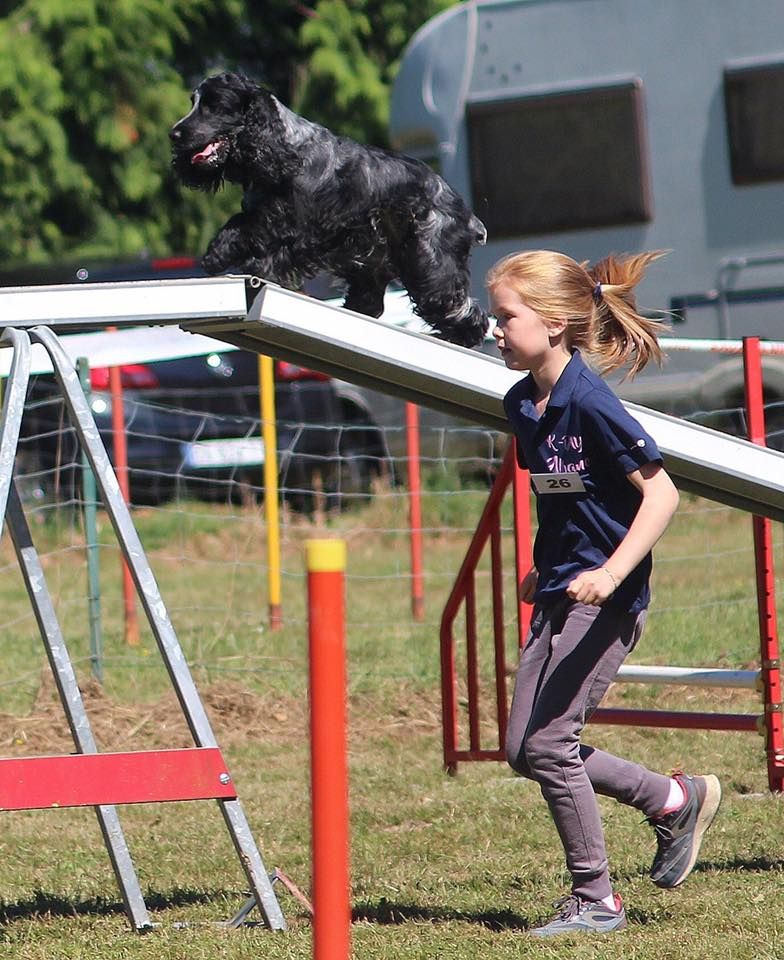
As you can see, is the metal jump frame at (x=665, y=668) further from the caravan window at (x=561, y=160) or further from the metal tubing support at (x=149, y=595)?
the caravan window at (x=561, y=160)

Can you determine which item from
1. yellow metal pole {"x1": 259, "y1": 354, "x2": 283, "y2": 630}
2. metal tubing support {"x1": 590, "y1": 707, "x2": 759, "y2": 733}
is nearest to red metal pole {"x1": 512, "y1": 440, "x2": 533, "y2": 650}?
metal tubing support {"x1": 590, "y1": 707, "x2": 759, "y2": 733}

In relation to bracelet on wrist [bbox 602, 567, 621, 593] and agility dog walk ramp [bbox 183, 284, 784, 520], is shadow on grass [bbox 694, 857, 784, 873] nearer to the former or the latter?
agility dog walk ramp [bbox 183, 284, 784, 520]

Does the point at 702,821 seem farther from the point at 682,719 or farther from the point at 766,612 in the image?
the point at 766,612

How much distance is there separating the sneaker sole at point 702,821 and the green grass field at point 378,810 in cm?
7

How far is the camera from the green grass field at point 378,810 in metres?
3.82

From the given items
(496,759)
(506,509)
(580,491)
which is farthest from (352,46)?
(580,491)

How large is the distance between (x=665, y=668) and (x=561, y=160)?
6.40 m

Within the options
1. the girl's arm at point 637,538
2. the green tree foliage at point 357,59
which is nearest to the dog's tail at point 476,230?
the girl's arm at point 637,538

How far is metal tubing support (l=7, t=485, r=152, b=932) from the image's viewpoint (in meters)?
3.94

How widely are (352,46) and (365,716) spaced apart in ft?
38.1

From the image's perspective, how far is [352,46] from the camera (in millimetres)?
16750

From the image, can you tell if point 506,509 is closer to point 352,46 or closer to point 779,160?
point 779,160

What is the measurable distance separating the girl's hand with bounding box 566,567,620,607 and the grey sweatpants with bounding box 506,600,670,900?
216mm

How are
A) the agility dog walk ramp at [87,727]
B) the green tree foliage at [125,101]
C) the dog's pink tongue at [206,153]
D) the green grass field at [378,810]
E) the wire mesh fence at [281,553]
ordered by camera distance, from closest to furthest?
1. the agility dog walk ramp at [87,727]
2. the green grass field at [378,810]
3. the dog's pink tongue at [206,153]
4. the wire mesh fence at [281,553]
5. the green tree foliage at [125,101]
